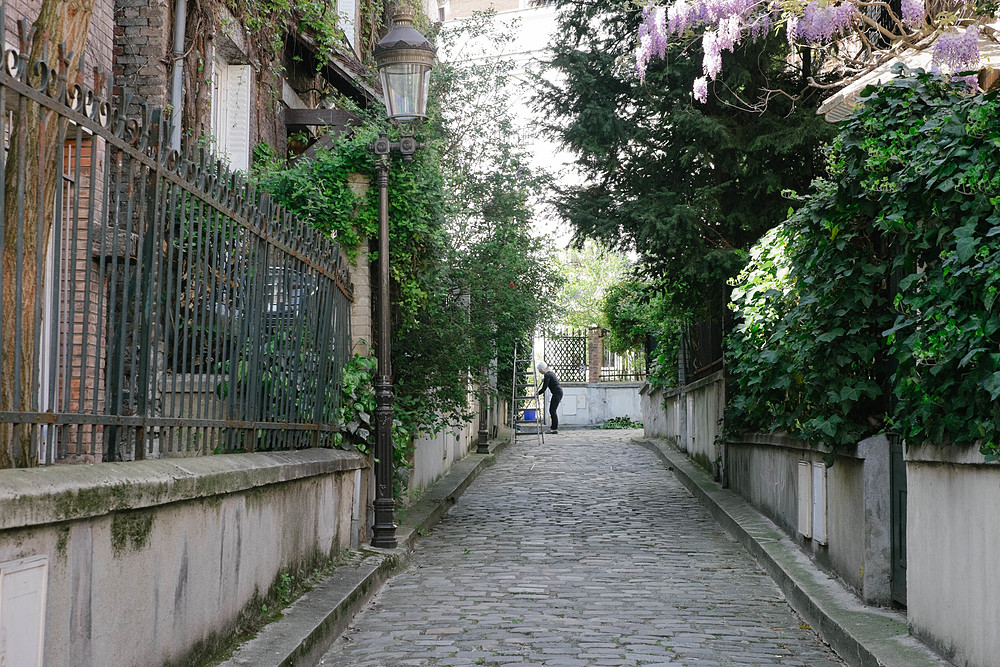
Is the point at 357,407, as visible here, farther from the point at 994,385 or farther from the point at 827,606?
the point at 994,385

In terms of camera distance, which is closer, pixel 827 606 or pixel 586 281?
pixel 827 606

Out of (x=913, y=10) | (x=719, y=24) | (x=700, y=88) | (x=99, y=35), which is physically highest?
(x=719, y=24)

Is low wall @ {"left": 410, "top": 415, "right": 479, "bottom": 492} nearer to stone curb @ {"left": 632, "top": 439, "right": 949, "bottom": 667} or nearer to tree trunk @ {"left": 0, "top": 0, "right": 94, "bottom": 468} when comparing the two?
stone curb @ {"left": 632, "top": 439, "right": 949, "bottom": 667}

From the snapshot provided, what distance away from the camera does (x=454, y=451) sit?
1761 cm

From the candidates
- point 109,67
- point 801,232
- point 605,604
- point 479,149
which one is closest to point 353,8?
point 479,149

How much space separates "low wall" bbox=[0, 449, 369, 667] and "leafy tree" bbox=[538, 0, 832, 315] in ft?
22.7

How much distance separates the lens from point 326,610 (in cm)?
646

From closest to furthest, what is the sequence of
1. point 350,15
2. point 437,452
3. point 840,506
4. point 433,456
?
point 840,506 → point 433,456 → point 437,452 → point 350,15

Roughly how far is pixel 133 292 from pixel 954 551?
414 centimetres

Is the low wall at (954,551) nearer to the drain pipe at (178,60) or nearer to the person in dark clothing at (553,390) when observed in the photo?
the drain pipe at (178,60)

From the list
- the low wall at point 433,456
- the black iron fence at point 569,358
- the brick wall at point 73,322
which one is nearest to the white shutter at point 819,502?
the low wall at point 433,456

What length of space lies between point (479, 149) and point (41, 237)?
32.9 feet

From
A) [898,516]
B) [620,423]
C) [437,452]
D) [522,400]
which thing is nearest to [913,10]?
[898,516]

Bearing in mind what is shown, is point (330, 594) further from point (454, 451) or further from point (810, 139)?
point (454, 451)
